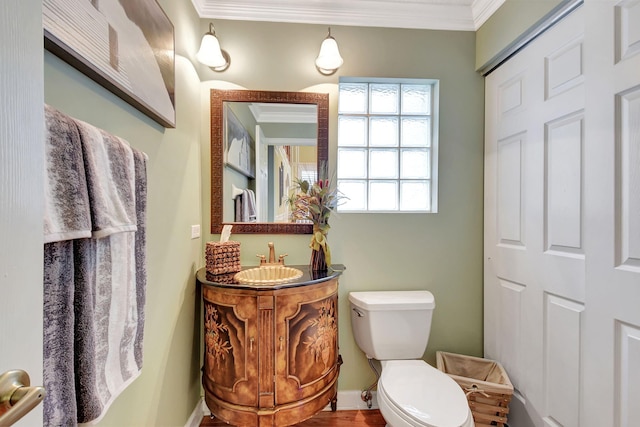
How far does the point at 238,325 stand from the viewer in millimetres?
1275

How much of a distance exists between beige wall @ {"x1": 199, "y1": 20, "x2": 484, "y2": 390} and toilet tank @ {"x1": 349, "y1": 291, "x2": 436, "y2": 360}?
7.0 inches

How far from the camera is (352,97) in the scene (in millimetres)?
1865

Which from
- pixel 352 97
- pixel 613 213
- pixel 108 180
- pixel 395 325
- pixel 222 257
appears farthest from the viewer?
pixel 352 97

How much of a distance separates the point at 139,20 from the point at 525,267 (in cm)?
210

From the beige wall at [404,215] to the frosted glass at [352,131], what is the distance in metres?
0.16

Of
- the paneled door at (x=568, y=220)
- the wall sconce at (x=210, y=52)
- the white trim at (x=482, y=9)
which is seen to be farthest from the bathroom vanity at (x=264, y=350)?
the white trim at (x=482, y=9)

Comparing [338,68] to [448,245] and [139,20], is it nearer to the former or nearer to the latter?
[139,20]

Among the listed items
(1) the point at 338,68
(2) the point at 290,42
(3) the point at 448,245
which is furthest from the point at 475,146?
(2) the point at 290,42

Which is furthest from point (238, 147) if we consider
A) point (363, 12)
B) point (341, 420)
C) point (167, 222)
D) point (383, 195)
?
point (341, 420)

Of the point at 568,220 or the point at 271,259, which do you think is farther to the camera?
the point at 271,259

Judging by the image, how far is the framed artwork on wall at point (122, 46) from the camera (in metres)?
0.63

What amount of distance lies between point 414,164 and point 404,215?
40 cm

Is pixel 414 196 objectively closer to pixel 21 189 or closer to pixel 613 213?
pixel 613 213

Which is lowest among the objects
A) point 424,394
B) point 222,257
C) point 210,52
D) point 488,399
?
point 488,399
